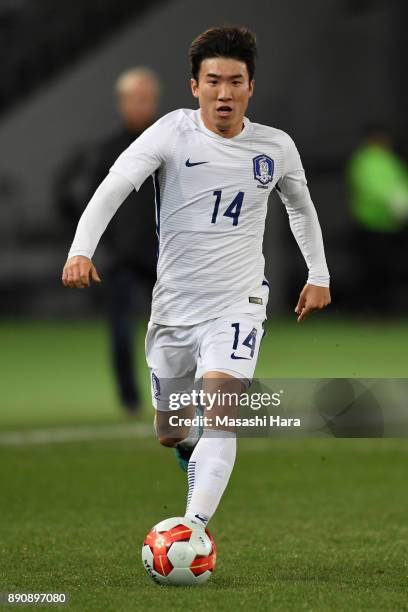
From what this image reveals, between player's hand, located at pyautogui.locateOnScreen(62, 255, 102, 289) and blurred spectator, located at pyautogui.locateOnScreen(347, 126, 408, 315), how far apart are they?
38.8ft

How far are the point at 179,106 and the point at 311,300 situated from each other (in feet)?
51.7

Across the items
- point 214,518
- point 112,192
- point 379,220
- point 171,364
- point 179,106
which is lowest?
point 379,220

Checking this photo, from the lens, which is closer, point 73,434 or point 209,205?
point 209,205

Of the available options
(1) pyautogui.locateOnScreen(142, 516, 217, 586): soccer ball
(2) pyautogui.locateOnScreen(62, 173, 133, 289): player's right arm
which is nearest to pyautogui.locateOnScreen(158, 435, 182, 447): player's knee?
(1) pyautogui.locateOnScreen(142, 516, 217, 586): soccer ball

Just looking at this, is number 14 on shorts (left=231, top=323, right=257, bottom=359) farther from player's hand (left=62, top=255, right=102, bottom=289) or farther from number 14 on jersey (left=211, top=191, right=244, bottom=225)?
player's hand (left=62, top=255, right=102, bottom=289)

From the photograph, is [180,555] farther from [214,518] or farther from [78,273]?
[214,518]

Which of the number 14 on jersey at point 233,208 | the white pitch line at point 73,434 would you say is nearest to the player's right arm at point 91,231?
the number 14 on jersey at point 233,208

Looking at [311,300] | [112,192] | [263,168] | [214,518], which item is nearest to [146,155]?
[112,192]

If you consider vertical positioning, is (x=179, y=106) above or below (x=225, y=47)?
below

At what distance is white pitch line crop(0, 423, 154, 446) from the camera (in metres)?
9.21

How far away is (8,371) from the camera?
14.0 m

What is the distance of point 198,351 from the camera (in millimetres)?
5348

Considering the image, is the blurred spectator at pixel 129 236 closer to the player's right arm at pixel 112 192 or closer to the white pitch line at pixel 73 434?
the white pitch line at pixel 73 434

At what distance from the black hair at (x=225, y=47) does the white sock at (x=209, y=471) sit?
1.30 metres
